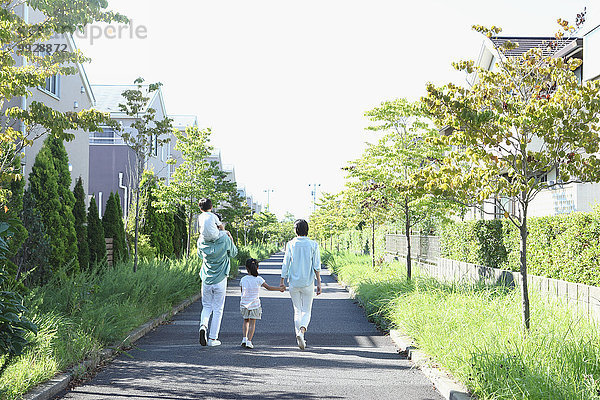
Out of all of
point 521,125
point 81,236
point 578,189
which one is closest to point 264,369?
point 521,125

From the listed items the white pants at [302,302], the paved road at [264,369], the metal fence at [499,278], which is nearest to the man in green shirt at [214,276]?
the paved road at [264,369]

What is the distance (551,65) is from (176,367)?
6.24 metres

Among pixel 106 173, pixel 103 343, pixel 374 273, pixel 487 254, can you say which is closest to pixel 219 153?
pixel 106 173

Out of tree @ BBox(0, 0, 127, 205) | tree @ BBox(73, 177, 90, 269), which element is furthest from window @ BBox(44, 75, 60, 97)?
tree @ BBox(0, 0, 127, 205)

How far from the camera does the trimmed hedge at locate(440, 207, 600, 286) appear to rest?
965cm

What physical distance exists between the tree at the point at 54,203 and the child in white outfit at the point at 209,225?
453 cm

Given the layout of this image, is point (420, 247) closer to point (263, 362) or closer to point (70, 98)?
point (70, 98)

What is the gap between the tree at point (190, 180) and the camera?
23266mm

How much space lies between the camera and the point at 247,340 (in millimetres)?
9570

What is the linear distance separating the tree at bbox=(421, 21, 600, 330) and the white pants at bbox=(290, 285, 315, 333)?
8.33ft

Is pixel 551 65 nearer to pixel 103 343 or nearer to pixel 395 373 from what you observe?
pixel 395 373

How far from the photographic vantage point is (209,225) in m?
9.77

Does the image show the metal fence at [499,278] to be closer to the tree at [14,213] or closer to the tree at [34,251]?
the tree at [14,213]

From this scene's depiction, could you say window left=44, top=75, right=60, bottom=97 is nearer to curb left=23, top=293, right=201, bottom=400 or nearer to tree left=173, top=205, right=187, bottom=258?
tree left=173, top=205, right=187, bottom=258
